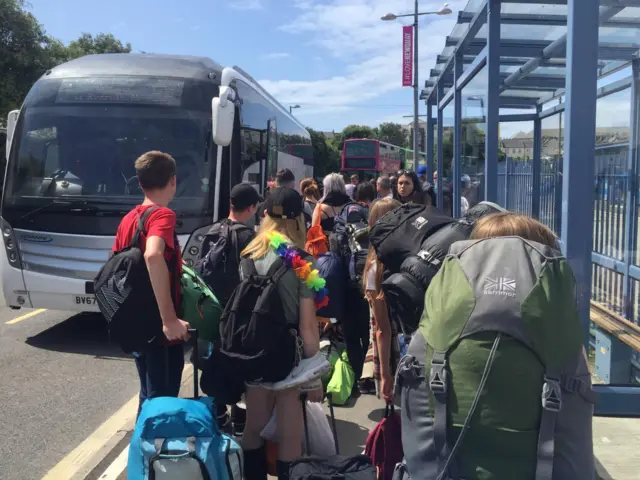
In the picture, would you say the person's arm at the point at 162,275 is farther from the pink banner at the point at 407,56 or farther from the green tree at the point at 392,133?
the green tree at the point at 392,133

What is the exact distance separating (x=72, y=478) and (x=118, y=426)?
0.82 m

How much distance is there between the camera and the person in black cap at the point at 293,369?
10.2ft

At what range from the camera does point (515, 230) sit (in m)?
2.11

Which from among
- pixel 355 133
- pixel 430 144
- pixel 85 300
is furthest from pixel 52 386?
pixel 355 133

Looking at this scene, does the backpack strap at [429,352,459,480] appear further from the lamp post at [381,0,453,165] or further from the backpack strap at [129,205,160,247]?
the lamp post at [381,0,453,165]

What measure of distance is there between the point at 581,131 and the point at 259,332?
6.78 ft

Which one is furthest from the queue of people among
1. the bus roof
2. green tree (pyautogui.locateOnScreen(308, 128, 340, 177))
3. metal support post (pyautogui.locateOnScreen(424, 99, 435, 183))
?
green tree (pyautogui.locateOnScreen(308, 128, 340, 177))

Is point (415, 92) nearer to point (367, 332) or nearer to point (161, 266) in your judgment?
point (367, 332)

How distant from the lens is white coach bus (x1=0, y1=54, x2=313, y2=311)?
662cm

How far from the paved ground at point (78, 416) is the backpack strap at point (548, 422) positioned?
216 cm

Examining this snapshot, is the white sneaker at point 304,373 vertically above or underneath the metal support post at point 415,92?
underneath

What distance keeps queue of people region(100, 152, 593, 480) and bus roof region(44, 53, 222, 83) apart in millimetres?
2790

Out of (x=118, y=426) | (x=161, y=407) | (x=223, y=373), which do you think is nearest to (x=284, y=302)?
(x=223, y=373)

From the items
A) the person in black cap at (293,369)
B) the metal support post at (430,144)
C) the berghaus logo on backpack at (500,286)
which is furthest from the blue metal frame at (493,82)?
the metal support post at (430,144)
